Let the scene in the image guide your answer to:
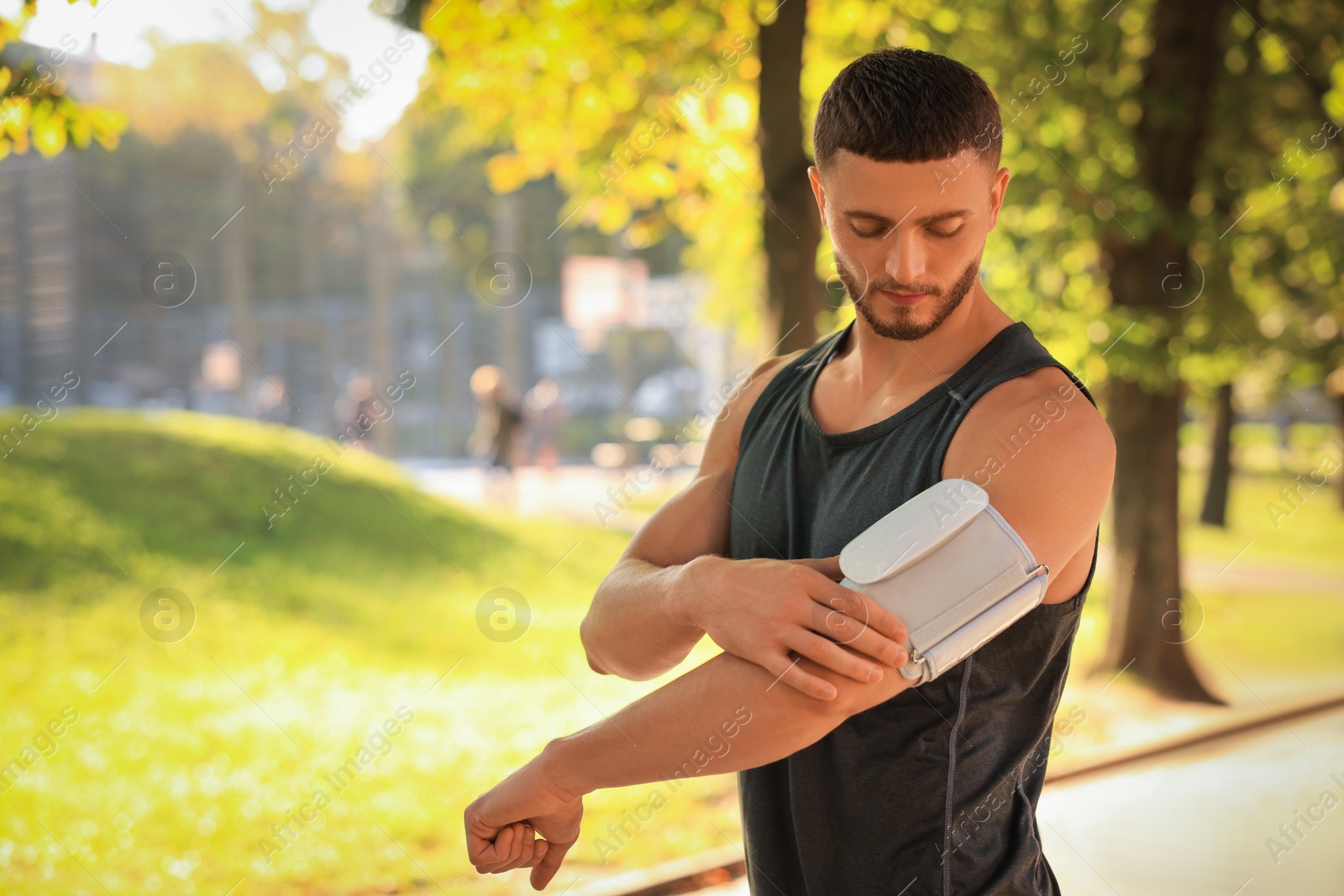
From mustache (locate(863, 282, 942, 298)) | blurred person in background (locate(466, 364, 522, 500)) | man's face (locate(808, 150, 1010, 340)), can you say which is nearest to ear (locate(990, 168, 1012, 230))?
man's face (locate(808, 150, 1010, 340))

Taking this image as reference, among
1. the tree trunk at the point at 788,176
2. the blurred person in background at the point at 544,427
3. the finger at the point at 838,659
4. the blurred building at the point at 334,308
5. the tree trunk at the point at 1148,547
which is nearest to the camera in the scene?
the finger at the point at 838,659

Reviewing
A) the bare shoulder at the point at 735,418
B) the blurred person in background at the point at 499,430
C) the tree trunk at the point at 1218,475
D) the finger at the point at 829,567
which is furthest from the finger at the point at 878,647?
the tree trunk at the point at 1218,475

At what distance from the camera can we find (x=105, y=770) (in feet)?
19.8

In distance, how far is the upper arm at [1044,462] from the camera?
1228 millimetres

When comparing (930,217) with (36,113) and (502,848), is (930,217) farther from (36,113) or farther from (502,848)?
(36,113)

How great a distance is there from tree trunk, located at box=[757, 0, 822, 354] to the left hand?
11.5ft

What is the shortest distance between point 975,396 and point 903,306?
5.7 inches

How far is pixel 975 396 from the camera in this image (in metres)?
1.36

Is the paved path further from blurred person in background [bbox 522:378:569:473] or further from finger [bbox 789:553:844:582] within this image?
blurred person in background [bbox 522:378:569:473]

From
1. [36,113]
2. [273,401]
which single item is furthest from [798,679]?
[273,401]

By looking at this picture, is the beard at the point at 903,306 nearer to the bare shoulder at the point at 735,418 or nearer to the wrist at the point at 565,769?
the bare shoulder at the point at 735,418

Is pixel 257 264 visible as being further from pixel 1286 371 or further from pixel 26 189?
pixel 1286 371

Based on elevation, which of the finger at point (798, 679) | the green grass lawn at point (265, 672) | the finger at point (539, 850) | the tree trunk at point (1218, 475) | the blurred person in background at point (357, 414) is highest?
the finger at point (798, 679)

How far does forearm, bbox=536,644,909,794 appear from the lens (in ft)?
3.95
